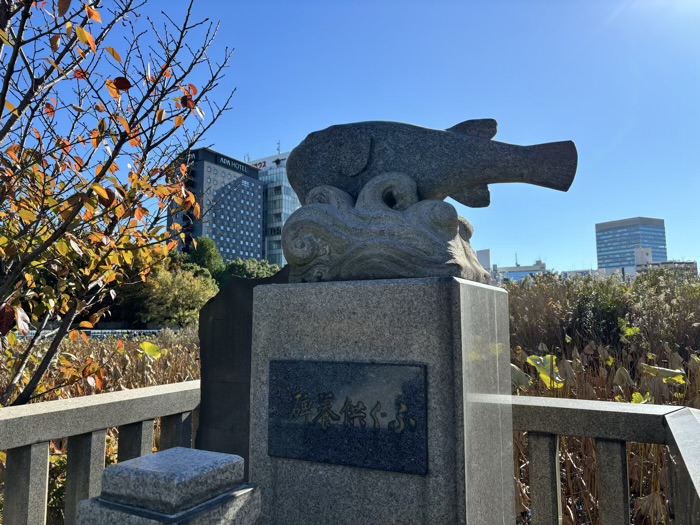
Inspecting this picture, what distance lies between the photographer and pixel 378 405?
2428mm

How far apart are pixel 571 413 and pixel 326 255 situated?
1.67 metres

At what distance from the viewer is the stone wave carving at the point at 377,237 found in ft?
8.45

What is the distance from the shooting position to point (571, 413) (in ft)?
9.55

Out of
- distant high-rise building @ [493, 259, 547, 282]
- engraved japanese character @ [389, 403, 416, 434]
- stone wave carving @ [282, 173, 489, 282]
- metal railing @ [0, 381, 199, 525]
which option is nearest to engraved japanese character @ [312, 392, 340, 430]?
engraved japanese character @ [389, 403, 416, 434]

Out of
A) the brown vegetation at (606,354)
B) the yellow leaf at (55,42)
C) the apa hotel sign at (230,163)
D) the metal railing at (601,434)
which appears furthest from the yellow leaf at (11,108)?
the apa hotel sign at (230,163)

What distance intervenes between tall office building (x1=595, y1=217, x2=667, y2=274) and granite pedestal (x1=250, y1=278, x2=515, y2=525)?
8121 cm

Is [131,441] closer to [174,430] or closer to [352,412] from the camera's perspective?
[174,430]

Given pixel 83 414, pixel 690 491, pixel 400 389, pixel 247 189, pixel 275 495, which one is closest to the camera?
pixel 690 491

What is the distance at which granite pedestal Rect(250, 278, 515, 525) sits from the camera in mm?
2318

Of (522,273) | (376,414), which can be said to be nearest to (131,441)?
(376,414)

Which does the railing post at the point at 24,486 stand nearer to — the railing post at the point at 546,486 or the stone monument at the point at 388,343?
the stone monument at the point at 388,343

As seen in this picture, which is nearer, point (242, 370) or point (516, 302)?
point (242, 370)

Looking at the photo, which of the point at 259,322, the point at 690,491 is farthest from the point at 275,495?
the point at 690,491

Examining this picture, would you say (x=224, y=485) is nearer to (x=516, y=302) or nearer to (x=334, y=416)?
(x=334, y=416)
